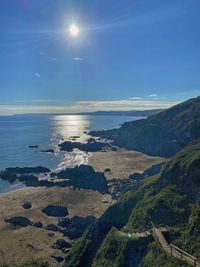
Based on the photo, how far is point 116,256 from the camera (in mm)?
32938

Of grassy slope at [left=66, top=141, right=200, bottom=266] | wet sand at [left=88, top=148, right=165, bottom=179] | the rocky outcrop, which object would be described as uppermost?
grassy slope at [left=66, top=141, right=200, bottom=266]

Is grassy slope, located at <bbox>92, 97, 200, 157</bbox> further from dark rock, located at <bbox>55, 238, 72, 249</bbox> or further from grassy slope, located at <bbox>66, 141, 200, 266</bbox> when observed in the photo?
dark rock, located at <bbox>55, 238, 72, 249</bbox>

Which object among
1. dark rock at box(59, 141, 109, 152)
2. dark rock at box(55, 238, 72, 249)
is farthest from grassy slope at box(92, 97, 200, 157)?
dark rock at box(55, 238, 72, 249)

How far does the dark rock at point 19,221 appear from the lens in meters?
56.1

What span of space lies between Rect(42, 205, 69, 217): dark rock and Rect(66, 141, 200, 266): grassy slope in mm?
18425

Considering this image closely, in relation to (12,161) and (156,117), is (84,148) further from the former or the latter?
(156,117)

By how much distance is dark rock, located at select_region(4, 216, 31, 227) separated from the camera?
56.1 m

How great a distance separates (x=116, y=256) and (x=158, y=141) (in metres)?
101

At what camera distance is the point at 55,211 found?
61781 mm

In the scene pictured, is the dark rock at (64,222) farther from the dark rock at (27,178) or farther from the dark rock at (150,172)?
the dark rock at (27,178)

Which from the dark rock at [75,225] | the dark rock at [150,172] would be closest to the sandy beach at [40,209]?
the dark rock at [75,225]

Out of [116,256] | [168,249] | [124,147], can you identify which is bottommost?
[124,147]

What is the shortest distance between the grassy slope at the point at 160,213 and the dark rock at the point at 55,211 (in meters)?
18.4

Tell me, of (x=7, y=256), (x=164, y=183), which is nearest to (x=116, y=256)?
(x=164, y=183)
